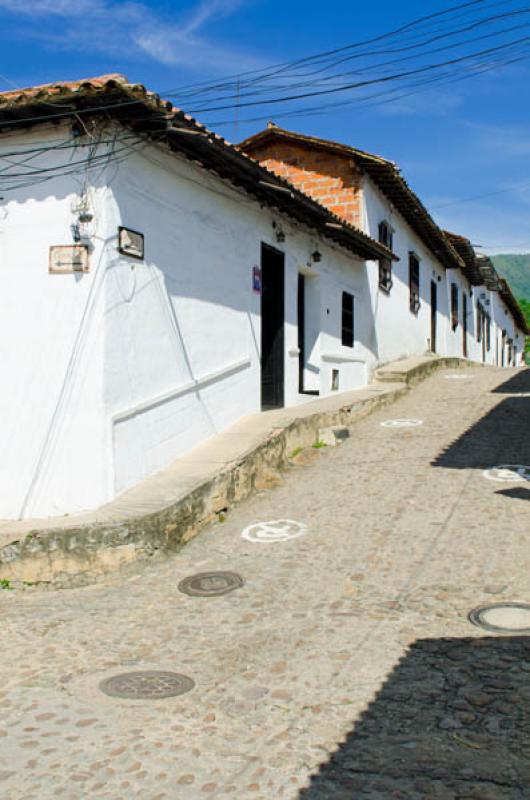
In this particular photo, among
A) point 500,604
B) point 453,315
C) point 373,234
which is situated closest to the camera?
point 500,604

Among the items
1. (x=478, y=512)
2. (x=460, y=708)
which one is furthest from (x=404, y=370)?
(x=460, y=708)

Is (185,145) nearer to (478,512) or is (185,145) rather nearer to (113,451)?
(113,451)

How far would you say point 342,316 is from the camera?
14.6 metres

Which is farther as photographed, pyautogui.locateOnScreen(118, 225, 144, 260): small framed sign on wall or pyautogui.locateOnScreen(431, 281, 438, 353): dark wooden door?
pyautogui.locateOnScreen(431, 281, 438, 353): dark wooden door

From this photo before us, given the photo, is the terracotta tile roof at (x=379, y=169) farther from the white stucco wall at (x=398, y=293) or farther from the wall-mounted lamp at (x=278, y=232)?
the wall-mounted lamp at (x=278, y=232)

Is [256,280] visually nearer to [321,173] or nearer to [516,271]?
[321,173]

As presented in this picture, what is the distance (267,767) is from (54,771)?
0.98 metres

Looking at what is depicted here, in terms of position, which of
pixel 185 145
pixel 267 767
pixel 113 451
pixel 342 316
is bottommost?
pixel 267 767

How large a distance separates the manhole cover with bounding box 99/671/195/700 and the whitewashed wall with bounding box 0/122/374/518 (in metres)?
2.77

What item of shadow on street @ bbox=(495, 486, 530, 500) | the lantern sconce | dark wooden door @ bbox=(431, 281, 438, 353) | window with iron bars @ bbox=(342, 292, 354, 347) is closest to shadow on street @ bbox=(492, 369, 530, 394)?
window with iron bars @ bbox=(342, 292, 354, 347)

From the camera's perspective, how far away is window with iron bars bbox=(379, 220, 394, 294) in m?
16.9

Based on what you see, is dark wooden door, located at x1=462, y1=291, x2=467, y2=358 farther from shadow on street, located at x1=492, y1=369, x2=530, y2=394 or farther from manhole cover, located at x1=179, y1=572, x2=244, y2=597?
manhole cover, located at x1=179, y1=572, x2=244, y2=597

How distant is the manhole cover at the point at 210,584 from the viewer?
5.59 meters

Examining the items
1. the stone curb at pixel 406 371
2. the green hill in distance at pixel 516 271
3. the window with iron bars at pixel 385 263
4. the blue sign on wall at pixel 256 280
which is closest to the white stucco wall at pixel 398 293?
the window with iron bars at pixel 385 263
